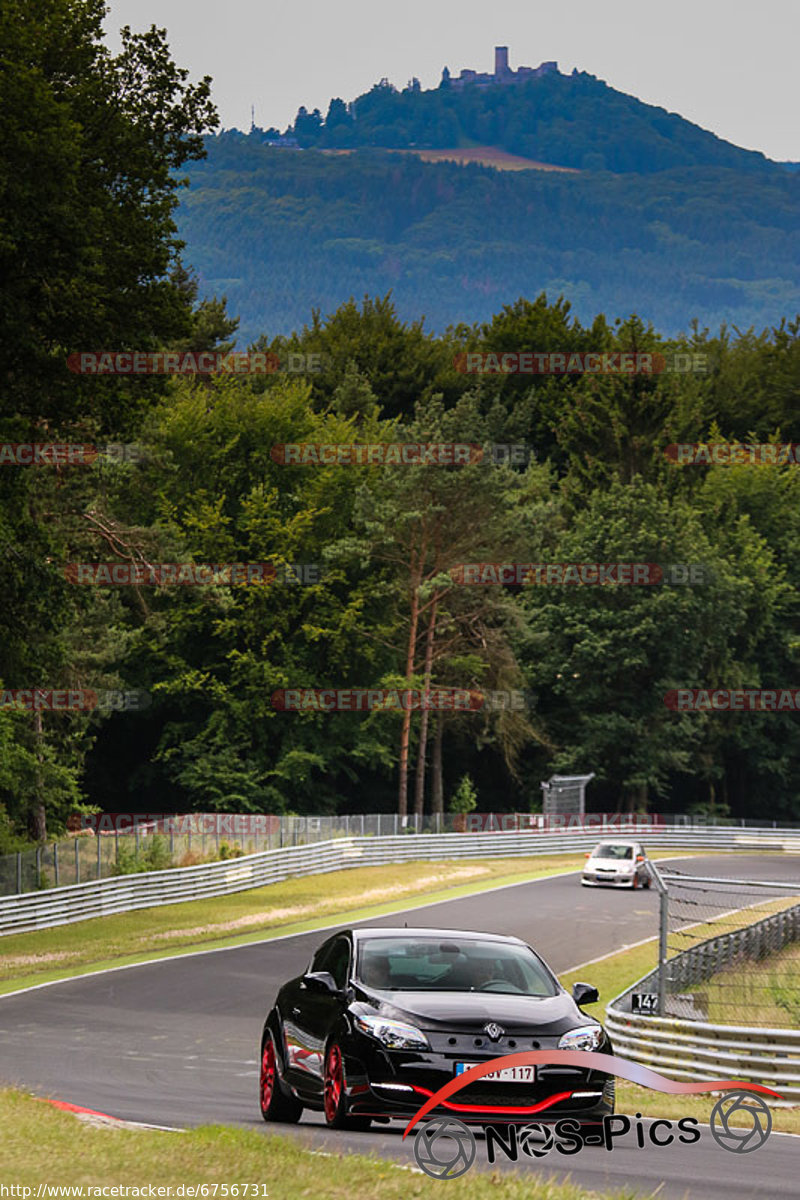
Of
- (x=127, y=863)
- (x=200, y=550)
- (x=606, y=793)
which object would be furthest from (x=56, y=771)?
(x=606, y=793)

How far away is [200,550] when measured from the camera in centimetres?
7262

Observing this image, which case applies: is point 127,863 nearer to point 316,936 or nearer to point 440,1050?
point 316,936

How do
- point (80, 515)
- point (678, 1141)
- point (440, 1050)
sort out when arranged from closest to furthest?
point (440, 1050) → point (678, 1141) → point (80, 515)

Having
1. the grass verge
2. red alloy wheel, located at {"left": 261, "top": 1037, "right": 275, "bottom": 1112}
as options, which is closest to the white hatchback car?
red alloy wheel, located at {"left": 261, "top": 1037, "right": 275, "bottom": 1112}

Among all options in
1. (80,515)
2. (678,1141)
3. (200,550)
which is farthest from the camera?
(200,550)

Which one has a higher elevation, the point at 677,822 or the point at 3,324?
the point at 3,324

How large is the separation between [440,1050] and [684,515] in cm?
7569

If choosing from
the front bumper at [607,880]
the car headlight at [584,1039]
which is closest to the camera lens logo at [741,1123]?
the car headlight at [584,1039]

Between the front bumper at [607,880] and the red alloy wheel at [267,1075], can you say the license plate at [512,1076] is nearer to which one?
the red alloy wheel at [267,1075]

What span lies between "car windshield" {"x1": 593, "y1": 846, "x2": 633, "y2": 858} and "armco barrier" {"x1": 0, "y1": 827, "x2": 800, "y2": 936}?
9.35 meters

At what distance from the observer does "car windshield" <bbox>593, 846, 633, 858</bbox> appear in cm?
4922

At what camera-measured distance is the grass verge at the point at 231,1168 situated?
8.51 meters

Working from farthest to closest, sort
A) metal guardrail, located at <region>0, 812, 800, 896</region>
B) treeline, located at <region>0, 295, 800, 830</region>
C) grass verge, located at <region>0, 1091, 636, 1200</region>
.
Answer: treeline, located at <region>0, 295, 800, 830</region>
metal guardrail, located at <region>0, 812, 800, 896</region>
grass verge, located at <region>0, 1091, 636, 1200</region>

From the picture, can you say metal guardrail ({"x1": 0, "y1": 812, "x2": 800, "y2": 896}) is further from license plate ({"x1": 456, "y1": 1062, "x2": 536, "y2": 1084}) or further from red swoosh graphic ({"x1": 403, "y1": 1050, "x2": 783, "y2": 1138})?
license plate ({"x1": 456, "y1": 1062, "x2": 536, "y2": 1084})
